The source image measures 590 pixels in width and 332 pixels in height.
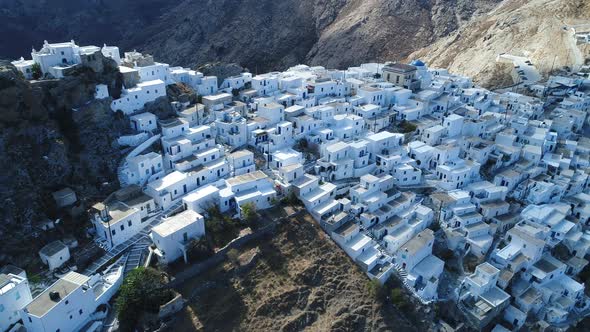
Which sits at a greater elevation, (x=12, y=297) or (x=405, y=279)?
(x=12, y=297)

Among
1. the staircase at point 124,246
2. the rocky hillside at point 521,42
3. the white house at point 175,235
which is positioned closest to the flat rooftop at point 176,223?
the white house at point 175,235

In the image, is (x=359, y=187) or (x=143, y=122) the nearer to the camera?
(x=359, y=187)

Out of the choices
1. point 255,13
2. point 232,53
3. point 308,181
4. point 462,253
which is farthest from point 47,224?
point 255,13

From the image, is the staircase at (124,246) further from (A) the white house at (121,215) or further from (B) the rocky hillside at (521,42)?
(B) the rocky hillside at (521,42)

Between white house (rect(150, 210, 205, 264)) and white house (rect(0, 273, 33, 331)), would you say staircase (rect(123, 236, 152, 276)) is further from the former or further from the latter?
white house (rect(0, 273, 33, 331))

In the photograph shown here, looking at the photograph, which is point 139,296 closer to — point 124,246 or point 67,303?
point 67,303

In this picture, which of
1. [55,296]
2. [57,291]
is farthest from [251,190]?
[55,296]
